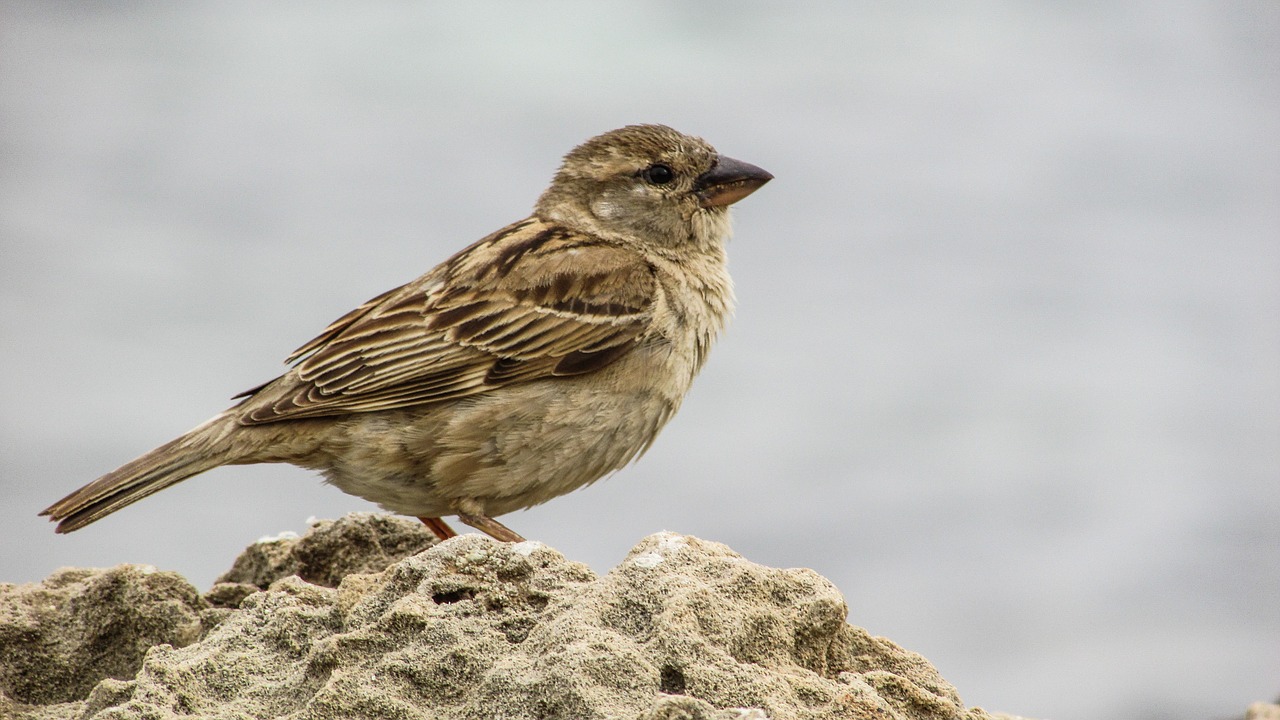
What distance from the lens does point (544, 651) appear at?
108 inches

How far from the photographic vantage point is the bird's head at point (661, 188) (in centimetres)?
624

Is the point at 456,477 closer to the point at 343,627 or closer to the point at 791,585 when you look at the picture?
the point at 343,627

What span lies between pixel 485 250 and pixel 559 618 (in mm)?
3497

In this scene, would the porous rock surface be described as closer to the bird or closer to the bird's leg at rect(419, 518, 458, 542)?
the bird

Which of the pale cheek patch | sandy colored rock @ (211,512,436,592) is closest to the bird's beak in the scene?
the pale cheek patch

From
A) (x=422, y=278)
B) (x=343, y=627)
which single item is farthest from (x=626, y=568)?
(x=422, y=278)

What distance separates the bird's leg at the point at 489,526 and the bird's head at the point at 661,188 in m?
1.66

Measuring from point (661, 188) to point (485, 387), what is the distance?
4.90ft

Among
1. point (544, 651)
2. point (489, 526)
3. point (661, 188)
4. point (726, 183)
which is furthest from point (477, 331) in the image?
point (544, 651)

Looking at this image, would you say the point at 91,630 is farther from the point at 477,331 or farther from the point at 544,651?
the point at 477,331

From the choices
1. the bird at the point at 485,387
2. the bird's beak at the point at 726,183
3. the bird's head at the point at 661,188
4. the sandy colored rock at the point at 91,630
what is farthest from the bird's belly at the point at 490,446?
the sandy colored rock at the point at 91,630

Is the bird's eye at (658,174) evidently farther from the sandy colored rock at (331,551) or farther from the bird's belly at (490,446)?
the sandy colored rock at (331,551)

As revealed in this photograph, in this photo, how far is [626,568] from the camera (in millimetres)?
2957

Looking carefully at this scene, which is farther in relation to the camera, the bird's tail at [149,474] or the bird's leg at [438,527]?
the bird's leg at [438,527]
